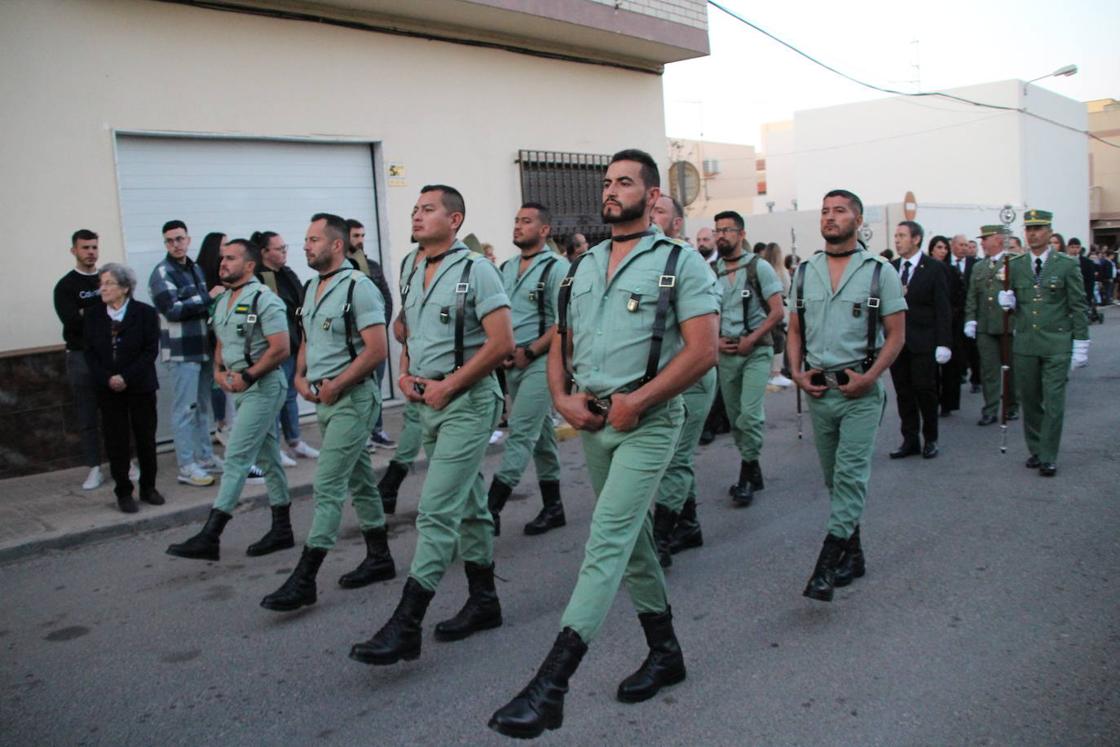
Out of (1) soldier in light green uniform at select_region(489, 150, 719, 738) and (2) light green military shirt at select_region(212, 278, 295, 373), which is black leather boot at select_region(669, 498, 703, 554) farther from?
(2) light green military shirt at select_region(212, 278, 295, 373)

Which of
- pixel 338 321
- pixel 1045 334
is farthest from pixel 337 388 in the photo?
pixel 1045 334

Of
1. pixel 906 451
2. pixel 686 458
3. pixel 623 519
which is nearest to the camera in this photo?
pixel 623 519

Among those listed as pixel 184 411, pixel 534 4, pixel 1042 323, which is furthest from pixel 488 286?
pixel 534 4

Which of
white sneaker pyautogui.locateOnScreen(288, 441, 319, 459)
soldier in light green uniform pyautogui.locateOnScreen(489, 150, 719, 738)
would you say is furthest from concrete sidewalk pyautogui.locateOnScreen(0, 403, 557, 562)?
soldier in light green uniform pyautogui.locateOnScreen(489, 150, 719, 738)

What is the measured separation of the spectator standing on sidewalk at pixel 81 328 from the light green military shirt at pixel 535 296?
11.7ft

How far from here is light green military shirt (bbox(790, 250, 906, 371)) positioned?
5.21 m

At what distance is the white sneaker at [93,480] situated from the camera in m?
7.84

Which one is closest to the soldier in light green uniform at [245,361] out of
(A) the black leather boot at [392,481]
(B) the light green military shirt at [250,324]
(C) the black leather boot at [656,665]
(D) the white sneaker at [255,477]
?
(B) the light green military shirt at [250,324]

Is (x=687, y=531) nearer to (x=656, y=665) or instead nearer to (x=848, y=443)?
(x=848, y=443)

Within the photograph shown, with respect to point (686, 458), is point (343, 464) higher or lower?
higher

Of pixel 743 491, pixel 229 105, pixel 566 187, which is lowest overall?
pixel 743 491

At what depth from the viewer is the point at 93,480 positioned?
788 cm

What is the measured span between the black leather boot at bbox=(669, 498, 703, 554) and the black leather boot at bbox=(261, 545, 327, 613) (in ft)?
7.25

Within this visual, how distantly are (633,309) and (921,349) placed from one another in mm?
5731
